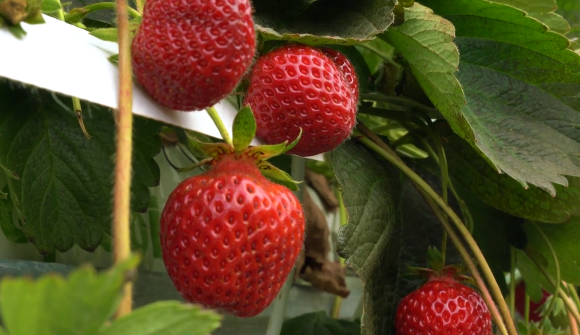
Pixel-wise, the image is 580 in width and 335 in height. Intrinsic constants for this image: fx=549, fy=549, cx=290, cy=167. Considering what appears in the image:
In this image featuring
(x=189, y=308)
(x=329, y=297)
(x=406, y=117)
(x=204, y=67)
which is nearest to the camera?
(x=189, y=308)

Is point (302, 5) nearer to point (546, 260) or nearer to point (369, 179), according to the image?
point (369, 179)

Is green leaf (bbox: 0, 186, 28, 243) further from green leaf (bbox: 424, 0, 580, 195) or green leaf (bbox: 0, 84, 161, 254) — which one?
green leaf (bbox: 424, 0, 580, 195)

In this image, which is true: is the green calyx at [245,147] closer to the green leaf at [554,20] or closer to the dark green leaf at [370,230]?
the dark green leaf at [370,230]

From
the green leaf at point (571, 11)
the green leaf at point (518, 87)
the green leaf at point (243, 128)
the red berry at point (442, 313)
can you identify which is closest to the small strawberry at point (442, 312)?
the red berry at point (442, 313)

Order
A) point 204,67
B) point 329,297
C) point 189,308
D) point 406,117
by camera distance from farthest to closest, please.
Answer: point 329,297 → point 406,117 → point 204,67 → point 189,308

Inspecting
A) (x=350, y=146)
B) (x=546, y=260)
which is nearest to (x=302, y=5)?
(x=350, y=146)

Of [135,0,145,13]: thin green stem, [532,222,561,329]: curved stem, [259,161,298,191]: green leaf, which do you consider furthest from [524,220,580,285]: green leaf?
[135,0,145,13]: thin green stem

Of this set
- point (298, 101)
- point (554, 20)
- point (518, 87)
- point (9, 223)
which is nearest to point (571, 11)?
point (554, 20)
